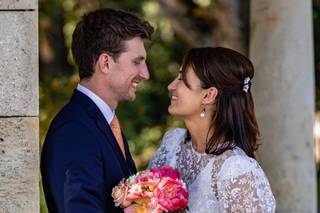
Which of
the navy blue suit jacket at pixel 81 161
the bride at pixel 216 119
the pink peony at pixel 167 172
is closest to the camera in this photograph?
the navy blue suit jacket at pixel 81 161

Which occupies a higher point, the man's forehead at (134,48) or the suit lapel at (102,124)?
the man's forehead at (134,48)

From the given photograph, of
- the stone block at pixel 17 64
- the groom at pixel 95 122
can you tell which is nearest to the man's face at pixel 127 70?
the groom at pixel 95 122

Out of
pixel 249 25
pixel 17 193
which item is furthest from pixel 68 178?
pixel 249 25

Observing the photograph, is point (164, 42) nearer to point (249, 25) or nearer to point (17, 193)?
point (249, 25)

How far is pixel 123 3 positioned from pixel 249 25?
2854 millimetres

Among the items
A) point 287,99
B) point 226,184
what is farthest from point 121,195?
point 287,99

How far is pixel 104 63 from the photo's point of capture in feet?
12.8

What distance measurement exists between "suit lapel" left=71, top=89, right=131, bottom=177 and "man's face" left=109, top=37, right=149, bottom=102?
5.3 inches

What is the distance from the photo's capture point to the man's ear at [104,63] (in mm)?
3900

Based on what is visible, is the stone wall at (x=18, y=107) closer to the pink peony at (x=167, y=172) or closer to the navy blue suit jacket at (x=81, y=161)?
the navy blue suit jacket at (x=81, y=161)

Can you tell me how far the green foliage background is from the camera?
8734mm

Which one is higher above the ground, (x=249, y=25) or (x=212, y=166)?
(x=249, y=25)

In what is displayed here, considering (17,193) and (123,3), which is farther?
(123,3)

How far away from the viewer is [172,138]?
4305 mm
